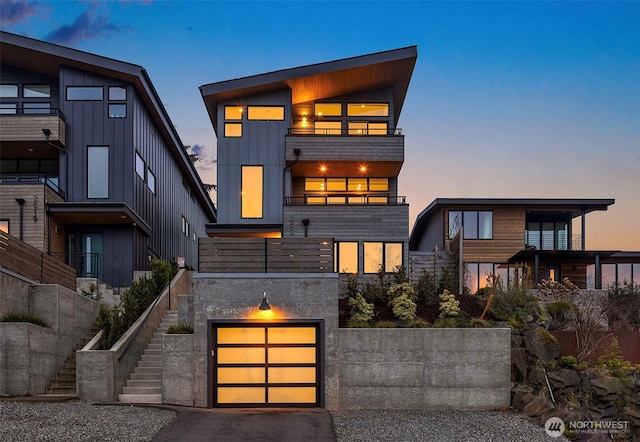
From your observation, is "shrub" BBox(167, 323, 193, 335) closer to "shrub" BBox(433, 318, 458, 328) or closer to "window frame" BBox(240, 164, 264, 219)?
"shrub" BBox(433, 318, 458, 328)

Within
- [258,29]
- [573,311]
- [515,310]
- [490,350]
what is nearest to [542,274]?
[573,311]

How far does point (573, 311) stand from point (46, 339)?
14.6 meters

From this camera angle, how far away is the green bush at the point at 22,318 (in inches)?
453

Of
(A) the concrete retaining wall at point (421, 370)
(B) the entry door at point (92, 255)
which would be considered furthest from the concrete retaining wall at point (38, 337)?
(A) the concrete retaining wall at point (421, 370)

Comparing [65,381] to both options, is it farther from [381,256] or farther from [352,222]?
[381,256]

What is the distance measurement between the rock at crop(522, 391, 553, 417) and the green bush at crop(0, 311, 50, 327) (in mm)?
11806

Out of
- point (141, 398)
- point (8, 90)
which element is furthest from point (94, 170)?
point (141, 398)

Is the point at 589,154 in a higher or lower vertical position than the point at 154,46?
lower

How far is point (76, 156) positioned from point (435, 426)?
1746 centimetres

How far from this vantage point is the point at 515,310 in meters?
13.2

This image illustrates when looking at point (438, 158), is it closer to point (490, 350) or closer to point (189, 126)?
point (490, 350)

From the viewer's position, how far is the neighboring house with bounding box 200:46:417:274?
19.1 m

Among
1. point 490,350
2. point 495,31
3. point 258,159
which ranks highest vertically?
point 495,31

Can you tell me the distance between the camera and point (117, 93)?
67.0 ft
